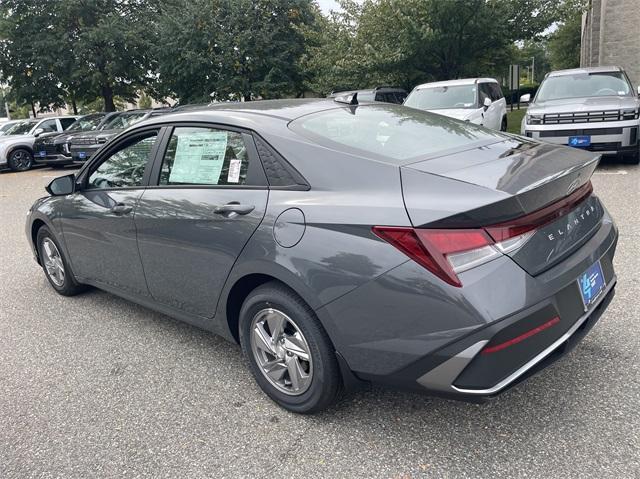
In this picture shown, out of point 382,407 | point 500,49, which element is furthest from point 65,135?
point 382,407

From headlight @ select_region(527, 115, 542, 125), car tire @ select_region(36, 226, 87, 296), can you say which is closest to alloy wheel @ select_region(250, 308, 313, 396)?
car tire @ select_region(36, 226, 87, 296)

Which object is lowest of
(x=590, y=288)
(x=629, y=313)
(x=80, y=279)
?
(x=629, y=313)

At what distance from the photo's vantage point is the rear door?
9.44 ft

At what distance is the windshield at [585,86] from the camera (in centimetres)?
973

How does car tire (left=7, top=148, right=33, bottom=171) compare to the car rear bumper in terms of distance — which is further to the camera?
car tire (left=7, top=148, right=33, bottom=171)

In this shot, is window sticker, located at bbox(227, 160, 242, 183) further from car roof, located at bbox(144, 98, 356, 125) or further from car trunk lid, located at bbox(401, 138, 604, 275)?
car trunk lid, located at bbox(401, 138, 604, 275)

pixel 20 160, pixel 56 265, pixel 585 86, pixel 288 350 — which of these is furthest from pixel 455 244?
pixel 20 160

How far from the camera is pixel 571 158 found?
278 cm

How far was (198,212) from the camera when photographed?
3070 millimetres

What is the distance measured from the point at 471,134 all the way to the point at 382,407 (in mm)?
1625

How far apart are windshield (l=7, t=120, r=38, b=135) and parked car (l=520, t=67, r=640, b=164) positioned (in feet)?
54.5

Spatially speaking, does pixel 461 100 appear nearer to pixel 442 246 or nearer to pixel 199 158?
pixel 199 158

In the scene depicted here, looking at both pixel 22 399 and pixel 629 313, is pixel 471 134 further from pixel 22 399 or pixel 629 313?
pixel 22 399

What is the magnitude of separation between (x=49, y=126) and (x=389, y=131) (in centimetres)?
1894
